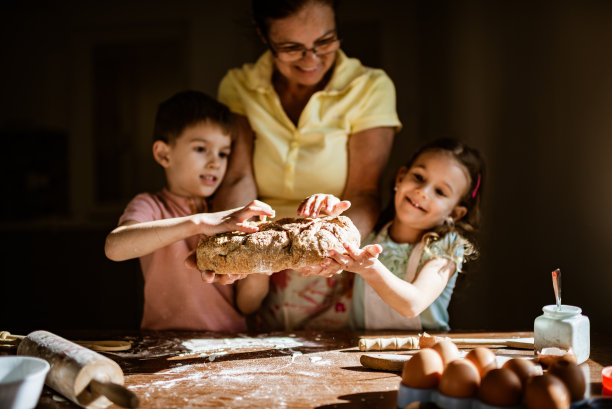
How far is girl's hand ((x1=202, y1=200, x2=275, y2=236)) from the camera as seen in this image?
1.42 meters

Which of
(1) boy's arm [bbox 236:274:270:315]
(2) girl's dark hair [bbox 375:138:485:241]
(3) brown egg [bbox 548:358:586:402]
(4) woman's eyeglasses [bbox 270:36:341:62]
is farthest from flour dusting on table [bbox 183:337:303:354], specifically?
(4) woman's eyeglasses [bbox 270:36:341:62]

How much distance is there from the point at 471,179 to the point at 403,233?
0.28 meters

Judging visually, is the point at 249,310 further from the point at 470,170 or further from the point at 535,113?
the point at 535,113

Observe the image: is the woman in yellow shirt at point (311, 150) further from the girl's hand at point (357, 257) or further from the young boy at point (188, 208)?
the girl's hand at point (357, 257)

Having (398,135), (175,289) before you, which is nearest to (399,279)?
(175,289)

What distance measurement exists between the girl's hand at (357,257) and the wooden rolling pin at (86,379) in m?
0.53

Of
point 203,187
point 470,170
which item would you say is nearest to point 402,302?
point 470,170

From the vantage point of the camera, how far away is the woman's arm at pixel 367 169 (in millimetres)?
1869

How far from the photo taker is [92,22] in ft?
10.7

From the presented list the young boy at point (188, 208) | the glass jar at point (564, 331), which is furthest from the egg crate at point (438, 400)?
the young boy at point (188, 208)

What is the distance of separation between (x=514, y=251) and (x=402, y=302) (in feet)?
3.76

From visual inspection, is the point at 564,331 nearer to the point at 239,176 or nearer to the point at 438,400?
the point at 438,400

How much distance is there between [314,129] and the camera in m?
1.89

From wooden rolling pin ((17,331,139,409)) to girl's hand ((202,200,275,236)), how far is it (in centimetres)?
42
